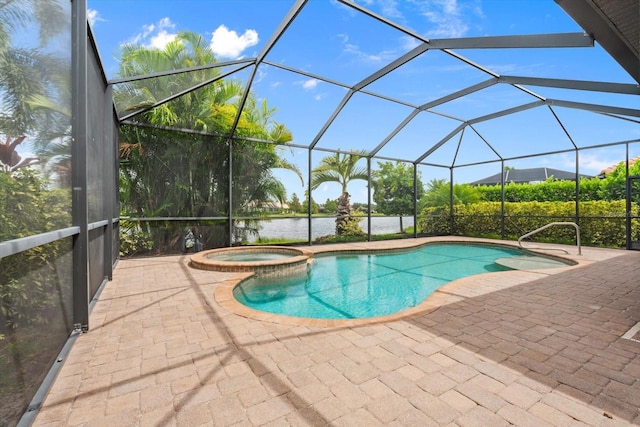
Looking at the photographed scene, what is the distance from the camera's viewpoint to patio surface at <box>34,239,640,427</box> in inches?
69.4

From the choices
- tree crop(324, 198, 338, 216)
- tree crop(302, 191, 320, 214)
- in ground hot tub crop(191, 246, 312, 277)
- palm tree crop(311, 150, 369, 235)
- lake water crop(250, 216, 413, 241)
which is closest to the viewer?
in ground hot tub crop(191, 246, 312, 277)

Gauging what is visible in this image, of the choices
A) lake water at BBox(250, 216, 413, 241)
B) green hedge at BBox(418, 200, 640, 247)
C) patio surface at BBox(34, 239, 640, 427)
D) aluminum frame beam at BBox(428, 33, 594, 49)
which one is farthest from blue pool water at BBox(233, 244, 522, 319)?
aluminum frame beam at BBox(428, 33, 594, 49)

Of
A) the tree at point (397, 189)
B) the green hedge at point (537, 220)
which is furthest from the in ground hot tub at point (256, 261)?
the green hedge at point (537, 220)

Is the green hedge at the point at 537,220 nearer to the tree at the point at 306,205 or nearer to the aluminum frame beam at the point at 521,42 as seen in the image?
the tree at the point at 306,205

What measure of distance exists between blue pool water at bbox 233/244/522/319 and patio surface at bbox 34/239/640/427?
121 centimetres

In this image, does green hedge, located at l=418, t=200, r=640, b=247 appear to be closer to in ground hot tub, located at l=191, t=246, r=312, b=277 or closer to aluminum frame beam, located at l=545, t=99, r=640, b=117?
aluminum frame beam, located at l=545, t=99, r=640, b=117

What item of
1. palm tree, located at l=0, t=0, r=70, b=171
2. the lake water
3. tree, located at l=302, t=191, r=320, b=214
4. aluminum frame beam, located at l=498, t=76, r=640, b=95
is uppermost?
aluminum frame beam, located at l=498, t=76, r=640, b=95

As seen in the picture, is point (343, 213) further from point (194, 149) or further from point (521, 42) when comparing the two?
point (521, 42)

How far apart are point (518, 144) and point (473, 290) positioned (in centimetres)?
907

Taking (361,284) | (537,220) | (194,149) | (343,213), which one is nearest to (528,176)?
(537,220)

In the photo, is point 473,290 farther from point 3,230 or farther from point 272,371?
point 3,230

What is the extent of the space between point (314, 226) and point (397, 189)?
4904mm

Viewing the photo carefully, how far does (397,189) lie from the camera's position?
43.8 feet

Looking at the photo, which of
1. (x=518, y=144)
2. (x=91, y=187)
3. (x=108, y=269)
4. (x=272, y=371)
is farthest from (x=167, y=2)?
(x=518, y=144)
